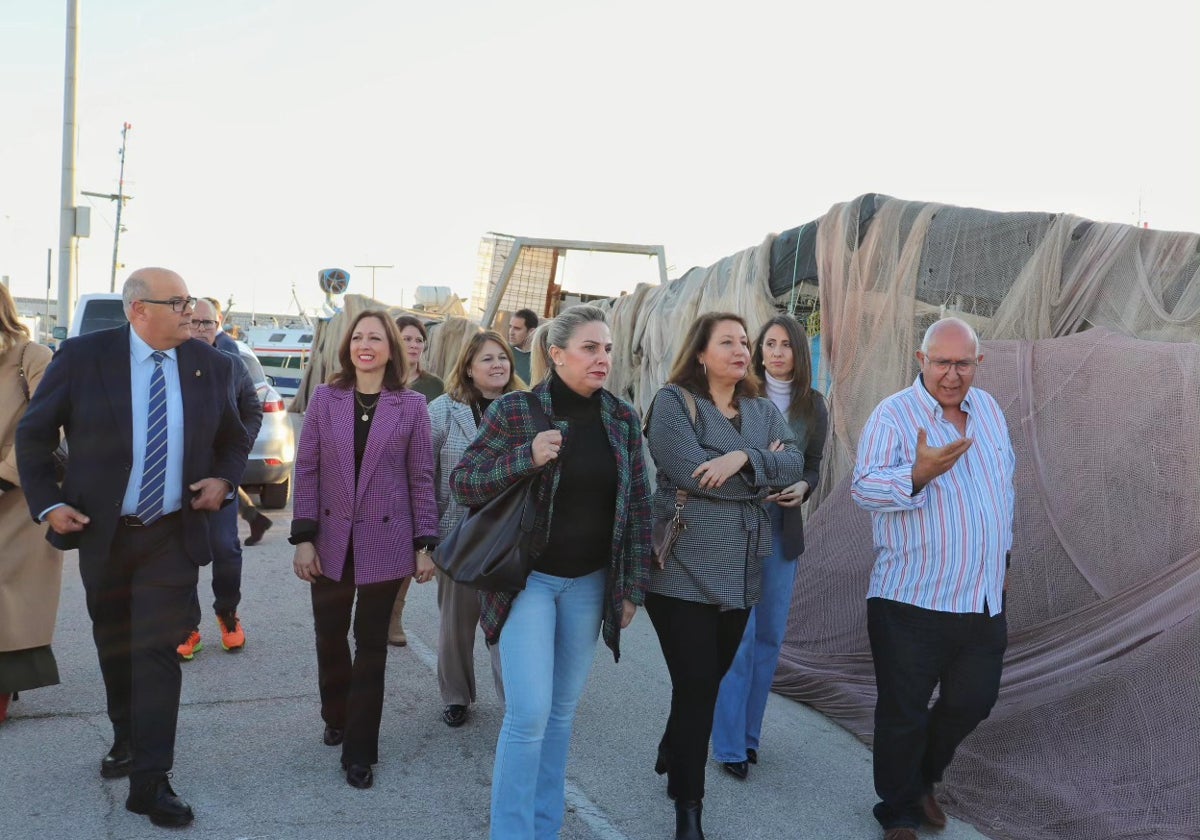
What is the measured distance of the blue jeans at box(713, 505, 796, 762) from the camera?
455 cm

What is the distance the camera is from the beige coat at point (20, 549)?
182 inches

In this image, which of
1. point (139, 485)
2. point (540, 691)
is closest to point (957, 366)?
point (540, 691)

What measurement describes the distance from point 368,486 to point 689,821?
1866 mm

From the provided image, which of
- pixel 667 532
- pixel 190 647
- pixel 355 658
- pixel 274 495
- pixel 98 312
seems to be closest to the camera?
pixel 667 532

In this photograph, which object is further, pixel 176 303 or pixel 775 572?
pixel 775 572

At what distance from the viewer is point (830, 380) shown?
22.2 ft

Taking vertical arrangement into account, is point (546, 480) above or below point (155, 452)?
above

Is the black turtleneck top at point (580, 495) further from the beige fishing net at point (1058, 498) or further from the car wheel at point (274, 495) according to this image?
the car wheel at point (274, 495)

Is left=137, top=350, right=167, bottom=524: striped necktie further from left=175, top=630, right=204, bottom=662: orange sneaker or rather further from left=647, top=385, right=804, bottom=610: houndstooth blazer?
left=175, top=630, right=204, bottom=662: orange sneaker

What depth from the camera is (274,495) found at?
11453 millimetres

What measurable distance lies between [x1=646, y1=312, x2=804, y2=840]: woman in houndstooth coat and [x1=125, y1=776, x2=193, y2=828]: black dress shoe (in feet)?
5.80

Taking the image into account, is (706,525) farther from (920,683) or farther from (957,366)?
(957,366)

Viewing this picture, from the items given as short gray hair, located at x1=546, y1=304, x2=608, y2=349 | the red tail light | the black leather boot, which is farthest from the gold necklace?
the red tail light

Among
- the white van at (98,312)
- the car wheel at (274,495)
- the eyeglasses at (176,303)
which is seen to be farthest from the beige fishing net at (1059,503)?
the white van at (98,312)
